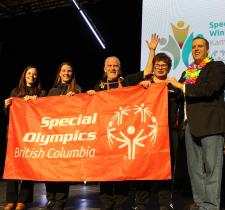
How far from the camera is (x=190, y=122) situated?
2.92 m

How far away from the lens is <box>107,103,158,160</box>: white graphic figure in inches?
124

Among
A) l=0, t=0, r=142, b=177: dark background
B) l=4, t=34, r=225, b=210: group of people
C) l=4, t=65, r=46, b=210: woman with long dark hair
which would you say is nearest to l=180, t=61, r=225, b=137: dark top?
l=4, t=34, r=225, b=210: group of people

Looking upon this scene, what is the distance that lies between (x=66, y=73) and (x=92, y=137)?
69cm

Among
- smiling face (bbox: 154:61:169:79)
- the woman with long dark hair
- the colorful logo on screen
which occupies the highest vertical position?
the colorful logo on screen

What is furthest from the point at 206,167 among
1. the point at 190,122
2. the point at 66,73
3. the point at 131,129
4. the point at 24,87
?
the point at 24,87

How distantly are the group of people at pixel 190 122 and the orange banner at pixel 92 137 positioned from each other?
11 cm

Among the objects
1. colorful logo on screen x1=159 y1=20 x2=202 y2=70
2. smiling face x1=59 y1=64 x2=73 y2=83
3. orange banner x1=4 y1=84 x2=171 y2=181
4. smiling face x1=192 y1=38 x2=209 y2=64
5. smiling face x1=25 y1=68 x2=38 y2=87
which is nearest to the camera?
smiling face x1=192 y1=38 x2=209 y2=64

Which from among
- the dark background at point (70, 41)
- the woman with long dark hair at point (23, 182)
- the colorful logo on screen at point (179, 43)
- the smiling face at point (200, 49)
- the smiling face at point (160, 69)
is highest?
the dark background at point (70, 41)

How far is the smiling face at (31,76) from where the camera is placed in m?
3.78

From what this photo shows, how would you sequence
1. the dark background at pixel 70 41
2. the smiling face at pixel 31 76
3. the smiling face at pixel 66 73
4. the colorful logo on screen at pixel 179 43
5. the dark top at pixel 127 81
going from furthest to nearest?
the dark background at pixel 70 41 < the colorful logo on screen at pixel 179 43 < the smiling face at pixel 31 76 < the smiling face at pixel 66 73 < the dark top at pixel 127 81

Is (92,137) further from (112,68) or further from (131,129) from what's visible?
(112,68)

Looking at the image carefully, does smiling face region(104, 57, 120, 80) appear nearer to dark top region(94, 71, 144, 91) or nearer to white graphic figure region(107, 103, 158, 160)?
dark top region(94, 71, 144, 91)

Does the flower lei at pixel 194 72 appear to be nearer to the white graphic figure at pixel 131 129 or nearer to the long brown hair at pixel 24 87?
the white graphic figure at pixel 131 129

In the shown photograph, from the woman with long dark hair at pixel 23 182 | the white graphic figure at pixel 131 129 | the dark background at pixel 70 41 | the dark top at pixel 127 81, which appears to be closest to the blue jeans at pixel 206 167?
the white graphic figure at pixel 131 129
